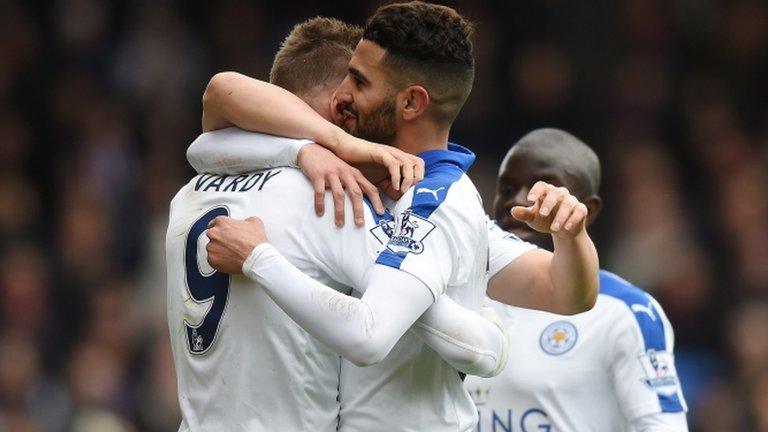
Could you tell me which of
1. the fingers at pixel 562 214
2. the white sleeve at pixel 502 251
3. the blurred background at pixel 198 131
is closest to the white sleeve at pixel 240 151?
the fingers at pixel 562 214

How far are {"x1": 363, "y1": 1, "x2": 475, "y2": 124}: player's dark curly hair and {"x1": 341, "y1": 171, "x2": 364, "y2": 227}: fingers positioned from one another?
1.19 feet

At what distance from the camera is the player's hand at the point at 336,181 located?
404 centimetres

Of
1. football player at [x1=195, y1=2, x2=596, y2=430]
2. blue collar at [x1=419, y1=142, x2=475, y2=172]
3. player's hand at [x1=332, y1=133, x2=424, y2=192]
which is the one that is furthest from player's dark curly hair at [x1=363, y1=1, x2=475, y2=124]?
player's hand at [x1=332, y1=133, x2=424, y2=192]

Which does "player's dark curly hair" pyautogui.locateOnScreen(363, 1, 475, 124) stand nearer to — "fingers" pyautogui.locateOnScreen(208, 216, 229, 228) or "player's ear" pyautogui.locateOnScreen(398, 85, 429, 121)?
"player's ear" pyautogui.locateOnScreen(398, 85, 429, 121)

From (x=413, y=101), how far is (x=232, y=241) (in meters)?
0.71

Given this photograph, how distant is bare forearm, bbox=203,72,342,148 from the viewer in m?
4.21

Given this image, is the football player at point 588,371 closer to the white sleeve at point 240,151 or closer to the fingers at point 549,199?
the fingers at point 549,199

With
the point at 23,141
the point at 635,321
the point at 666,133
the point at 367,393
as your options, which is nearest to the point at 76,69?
the point at 23,141

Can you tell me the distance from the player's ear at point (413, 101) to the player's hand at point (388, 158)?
0.14 meters

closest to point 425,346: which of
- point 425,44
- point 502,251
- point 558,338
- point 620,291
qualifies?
point 502,251

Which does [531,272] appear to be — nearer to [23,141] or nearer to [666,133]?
[666,133]

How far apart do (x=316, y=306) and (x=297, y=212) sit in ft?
1.15

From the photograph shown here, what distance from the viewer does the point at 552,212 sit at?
4102 mm

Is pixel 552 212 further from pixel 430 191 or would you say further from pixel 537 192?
pixel 430 191
